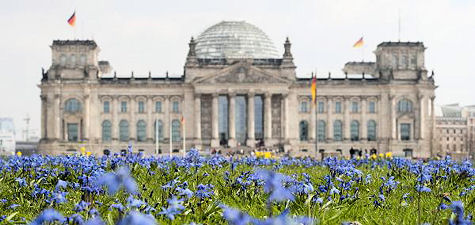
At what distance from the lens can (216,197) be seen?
49.9 ft

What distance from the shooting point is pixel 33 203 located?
47.4 ft

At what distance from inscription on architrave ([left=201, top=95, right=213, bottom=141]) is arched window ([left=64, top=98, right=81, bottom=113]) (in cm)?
1692

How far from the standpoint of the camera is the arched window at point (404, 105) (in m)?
98.6

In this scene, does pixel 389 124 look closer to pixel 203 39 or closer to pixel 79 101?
pixel 203 39

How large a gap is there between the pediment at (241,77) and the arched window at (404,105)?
17.4 m

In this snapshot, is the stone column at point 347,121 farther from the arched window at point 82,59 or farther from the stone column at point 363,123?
the arched window at point 82,59

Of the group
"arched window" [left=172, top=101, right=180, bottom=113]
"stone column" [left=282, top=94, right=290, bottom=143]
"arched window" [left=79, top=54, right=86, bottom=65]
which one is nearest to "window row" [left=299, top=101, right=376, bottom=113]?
"stone column" [left=282, top=94, right=290, bottom=143]

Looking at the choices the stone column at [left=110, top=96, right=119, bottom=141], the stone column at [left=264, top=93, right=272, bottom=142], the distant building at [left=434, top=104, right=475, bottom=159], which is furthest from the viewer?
the distant building at [left=434, top=104, right=475, bottom=159]

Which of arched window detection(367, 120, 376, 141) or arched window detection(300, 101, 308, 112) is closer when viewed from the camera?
arched window detection(300, 101, 308, 112)

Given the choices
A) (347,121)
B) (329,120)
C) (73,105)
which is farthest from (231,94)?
(73,105)

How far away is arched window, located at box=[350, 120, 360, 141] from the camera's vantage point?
9931 centimetres

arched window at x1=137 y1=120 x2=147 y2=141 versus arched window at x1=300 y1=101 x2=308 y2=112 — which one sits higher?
arched window at x1=300 y1=101 x2=308 y2=112

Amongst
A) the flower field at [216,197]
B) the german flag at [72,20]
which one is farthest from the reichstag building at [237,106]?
the flower field at [216,197]

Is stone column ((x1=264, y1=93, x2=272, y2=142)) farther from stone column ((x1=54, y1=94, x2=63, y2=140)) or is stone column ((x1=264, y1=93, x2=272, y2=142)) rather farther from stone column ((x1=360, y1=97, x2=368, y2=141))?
stone column ((x1=54, y1=94, x2=63, y2=140))
